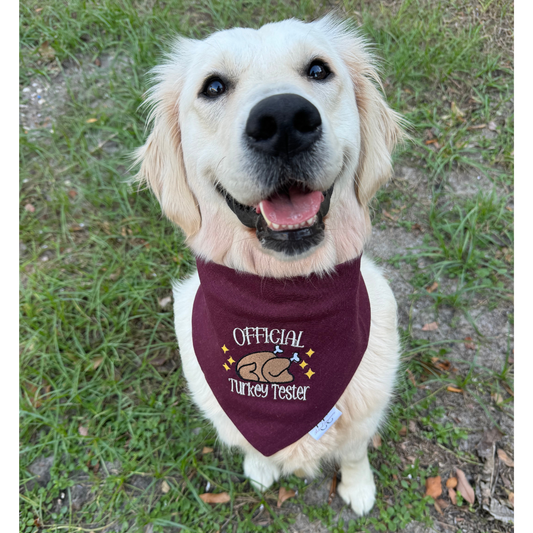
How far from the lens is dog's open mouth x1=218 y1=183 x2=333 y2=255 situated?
1482 mm

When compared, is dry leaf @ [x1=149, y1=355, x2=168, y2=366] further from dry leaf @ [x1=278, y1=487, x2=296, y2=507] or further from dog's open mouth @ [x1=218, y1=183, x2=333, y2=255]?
dog's open mouth @ [x1=218, y1=183, x2=333, y2=255]

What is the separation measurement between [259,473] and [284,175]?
76.3 inches

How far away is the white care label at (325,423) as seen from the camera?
1855 mm

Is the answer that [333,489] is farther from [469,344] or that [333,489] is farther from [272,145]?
[272,145]

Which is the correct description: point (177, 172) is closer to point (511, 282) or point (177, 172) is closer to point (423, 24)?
point (511, 282)

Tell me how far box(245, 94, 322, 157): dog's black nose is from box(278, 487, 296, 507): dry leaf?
2142 millimetres

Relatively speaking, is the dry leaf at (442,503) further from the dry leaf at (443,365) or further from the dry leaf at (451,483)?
the dry leaf at (443,365)

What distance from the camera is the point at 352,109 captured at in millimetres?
1784

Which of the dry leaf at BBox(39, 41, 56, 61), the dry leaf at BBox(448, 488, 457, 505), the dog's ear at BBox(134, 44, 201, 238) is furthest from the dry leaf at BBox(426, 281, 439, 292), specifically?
the dry leaf at BBox(39, 41, 56, 61)

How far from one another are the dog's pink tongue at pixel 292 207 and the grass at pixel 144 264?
5.88 ft

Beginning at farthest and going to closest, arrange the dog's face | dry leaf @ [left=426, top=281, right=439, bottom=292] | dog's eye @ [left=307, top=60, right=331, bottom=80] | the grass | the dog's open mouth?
dry leaf @ [left=426, top=281, right=439, bottom=292], the grass, dog's eye @ [left=307, top=60, right=331, bottom=80], the dog's open mouth, the dog's face

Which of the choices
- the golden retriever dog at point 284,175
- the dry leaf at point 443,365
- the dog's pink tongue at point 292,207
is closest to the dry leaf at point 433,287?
the dry leaf at point 443,365

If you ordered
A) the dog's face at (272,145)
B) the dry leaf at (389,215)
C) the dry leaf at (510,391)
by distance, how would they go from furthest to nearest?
the dry leaf at (389,215), the dry leaf at (510,391), the dog's face at (272,145)

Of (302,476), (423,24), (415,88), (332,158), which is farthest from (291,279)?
(423,24)
